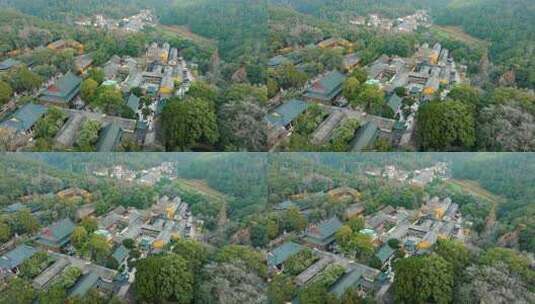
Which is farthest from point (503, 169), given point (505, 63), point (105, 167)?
point (105, 167)

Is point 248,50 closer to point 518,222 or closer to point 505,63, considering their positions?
point 505,63

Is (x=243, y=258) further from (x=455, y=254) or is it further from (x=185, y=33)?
(x=185, y=33)

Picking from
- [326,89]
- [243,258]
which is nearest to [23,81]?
[243,258]

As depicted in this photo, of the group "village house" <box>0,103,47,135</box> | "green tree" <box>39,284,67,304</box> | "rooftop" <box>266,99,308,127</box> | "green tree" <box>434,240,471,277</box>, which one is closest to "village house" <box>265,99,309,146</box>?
"rooftop" <box>266,99,308,127</box>

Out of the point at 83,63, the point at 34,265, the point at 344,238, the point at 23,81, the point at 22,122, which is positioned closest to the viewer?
the point at 22,122

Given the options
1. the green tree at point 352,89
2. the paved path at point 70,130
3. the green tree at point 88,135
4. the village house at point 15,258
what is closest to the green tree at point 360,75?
the green tree at point 352,89

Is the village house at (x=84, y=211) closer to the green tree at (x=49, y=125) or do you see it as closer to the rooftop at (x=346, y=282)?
the green tree at (x=49, y=125)

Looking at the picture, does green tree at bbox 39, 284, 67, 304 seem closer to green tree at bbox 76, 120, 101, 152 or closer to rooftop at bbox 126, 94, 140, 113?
green tree at bbox 76, 120, 101, 152
